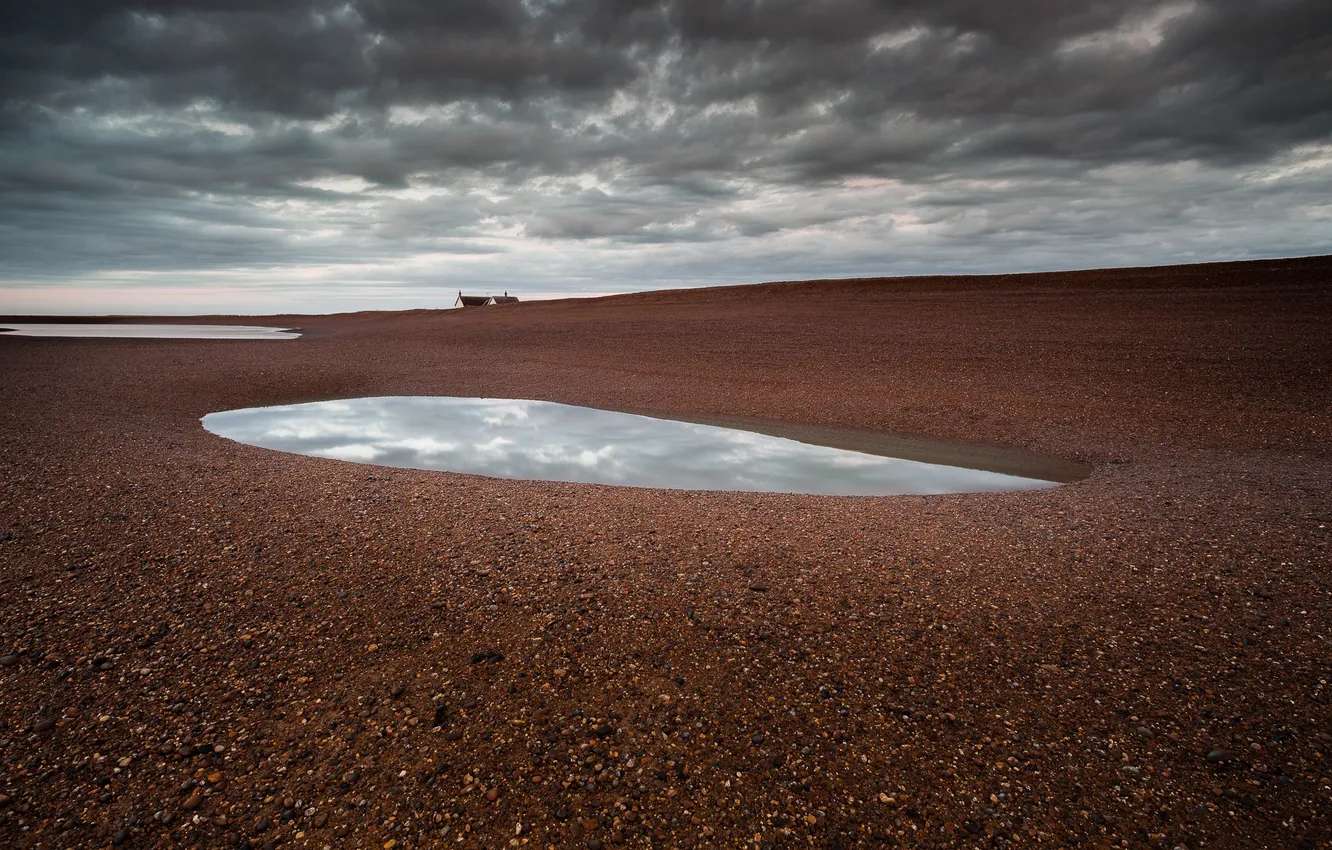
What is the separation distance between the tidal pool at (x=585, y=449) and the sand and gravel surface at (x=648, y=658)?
1.72 metres

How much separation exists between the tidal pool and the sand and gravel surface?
172 centimetres

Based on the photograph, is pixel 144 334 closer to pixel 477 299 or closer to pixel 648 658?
pixel 477 299

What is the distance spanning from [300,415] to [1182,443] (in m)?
23.7

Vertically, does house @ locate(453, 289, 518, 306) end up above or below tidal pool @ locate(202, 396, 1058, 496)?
above

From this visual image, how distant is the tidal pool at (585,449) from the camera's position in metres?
11.8

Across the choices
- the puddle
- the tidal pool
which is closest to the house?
the puddle

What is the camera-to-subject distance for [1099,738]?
440 centimetres

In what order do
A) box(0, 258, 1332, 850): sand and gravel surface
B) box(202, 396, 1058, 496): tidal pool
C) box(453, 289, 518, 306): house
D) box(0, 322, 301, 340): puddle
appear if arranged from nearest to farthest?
box(0, 258, 1332, 850): sand and gravel surface
box(202, 396, 1058, 496): tidal pool
box(0, 322, 301, 340): puddle
box(453, 289, 518, 306): house

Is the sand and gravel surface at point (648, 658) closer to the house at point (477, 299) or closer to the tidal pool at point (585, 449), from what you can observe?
the tidal pool at point (585, 449)

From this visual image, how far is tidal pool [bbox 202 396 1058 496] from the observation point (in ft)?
38.7

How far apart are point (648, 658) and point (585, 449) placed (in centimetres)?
951

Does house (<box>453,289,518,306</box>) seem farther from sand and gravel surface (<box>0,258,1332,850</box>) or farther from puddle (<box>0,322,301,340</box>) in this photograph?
sand and gravel surface (<box>0,258,1332,850</box>)

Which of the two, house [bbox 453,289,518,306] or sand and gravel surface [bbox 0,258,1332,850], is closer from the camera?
sand and gravel surface [bbox 0,258,1332,850]

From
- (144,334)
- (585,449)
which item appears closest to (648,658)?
(585,449)
